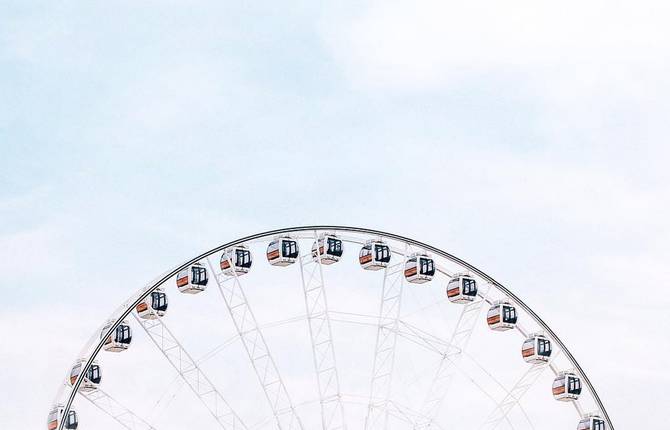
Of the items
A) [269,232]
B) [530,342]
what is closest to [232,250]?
[269,232]

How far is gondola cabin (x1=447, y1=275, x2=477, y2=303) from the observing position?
8450cm

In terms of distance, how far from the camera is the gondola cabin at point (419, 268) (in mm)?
84125

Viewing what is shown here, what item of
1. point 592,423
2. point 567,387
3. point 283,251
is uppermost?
point 283,251

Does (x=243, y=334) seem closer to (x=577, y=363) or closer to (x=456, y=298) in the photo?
(x=456, y=298)

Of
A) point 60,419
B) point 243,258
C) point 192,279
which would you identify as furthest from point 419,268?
point 60,419

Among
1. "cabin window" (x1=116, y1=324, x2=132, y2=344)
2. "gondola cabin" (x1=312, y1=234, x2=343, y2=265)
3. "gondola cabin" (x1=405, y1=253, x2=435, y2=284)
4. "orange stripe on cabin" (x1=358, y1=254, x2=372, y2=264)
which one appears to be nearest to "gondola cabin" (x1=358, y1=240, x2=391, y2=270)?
"orange stripe on cabin" (x1=358, y1=254, x2=372, y2=264)

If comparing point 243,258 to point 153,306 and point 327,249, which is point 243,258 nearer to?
point 327,249

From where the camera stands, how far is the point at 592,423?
86.1 metres

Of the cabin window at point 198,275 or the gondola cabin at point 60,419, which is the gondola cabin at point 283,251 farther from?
the gondola cabin at point 60,419

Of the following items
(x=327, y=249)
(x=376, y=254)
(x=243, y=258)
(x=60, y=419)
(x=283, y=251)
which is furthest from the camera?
(x=376, y=254)

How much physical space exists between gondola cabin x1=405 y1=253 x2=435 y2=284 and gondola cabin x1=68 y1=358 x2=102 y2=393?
14.5 m

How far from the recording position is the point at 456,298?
277 ft

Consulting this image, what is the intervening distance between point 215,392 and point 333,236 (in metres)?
8.67

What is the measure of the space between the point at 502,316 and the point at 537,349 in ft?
7.30
